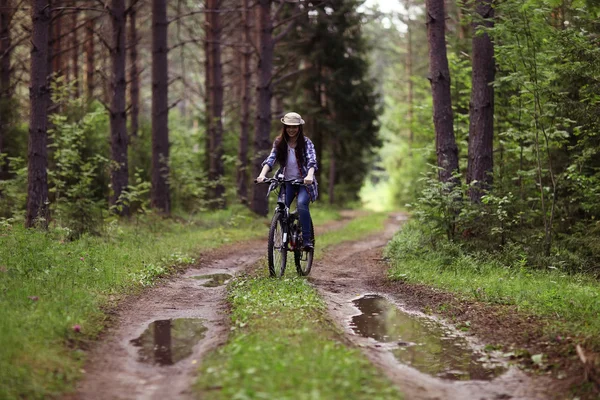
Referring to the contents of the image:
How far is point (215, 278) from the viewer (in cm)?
1084

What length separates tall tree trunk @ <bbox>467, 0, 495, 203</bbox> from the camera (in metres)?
13.0

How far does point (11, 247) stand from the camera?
948cm

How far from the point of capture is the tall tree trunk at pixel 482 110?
13.0 m

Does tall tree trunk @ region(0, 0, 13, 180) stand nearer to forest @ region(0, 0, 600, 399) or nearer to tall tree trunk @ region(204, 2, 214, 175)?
forest @ region(0, 0, 600, 399)

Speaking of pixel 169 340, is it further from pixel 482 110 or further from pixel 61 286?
pixel 482 110

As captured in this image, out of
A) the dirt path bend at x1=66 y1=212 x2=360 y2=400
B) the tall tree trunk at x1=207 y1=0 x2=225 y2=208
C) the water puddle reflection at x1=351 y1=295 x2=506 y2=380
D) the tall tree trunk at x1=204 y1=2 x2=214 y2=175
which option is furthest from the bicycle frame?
the tall tree trunk at x1=204 y1=2 x2=214 y2=175

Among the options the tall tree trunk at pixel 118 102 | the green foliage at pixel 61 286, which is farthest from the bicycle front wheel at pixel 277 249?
the tall tree trunk at pixel 118 102

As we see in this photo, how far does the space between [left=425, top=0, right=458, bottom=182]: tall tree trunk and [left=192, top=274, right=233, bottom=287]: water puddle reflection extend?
5162mm

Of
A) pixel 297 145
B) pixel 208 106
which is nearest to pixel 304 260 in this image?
pixel 297 145

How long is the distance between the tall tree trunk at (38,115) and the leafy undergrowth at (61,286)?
1245mm

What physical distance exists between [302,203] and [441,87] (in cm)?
517

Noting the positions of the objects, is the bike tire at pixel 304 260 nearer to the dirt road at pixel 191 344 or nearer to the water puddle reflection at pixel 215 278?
the dirt road at pixel 191 344

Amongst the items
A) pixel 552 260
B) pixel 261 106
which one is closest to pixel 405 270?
pixel 552 260

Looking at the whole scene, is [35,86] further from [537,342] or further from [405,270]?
[537,342]
